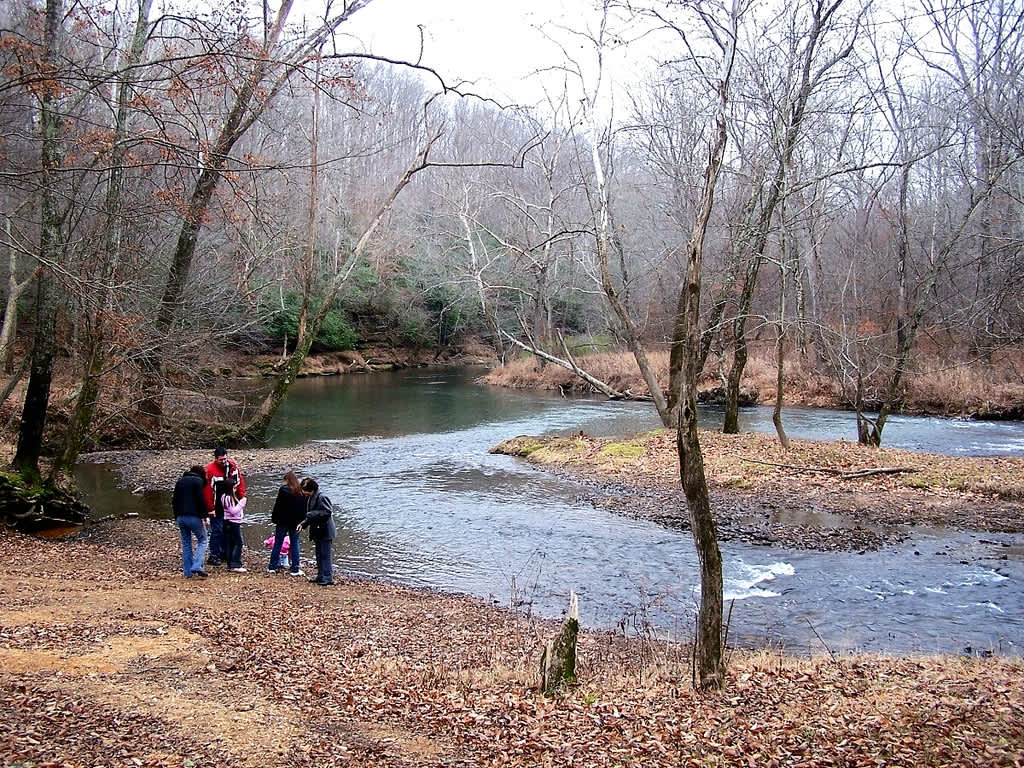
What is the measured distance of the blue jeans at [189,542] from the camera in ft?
38.9

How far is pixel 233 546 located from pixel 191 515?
1.33 m

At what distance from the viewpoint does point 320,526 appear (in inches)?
482

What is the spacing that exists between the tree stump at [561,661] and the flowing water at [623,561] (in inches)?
134

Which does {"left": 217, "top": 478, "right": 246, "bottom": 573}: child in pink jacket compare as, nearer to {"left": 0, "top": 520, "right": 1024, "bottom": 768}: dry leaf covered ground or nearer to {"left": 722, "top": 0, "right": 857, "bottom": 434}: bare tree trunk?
{"left": 0, "top": 520, "right": 1024, "bottom": 768}: dry leaf covered ground

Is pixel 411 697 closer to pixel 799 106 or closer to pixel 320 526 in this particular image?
pixel 320 526

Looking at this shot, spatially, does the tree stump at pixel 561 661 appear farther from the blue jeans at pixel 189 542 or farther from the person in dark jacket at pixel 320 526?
the blue jeans at pixel 189 542

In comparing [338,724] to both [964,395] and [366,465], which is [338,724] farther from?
[964,395]

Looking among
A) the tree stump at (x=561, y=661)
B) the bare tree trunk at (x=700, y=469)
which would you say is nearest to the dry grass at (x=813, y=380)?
the bare tree trunk at (x=700, y=469)

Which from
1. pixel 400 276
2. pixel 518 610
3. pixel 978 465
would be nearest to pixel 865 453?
pixel 978 465

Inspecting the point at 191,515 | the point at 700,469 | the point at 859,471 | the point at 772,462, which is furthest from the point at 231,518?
the point at 859,471

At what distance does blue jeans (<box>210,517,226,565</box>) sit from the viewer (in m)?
13.1

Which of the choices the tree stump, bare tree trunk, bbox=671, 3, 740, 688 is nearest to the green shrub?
the tree stump

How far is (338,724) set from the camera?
22.4 ft

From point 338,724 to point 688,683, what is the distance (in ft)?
11.2
